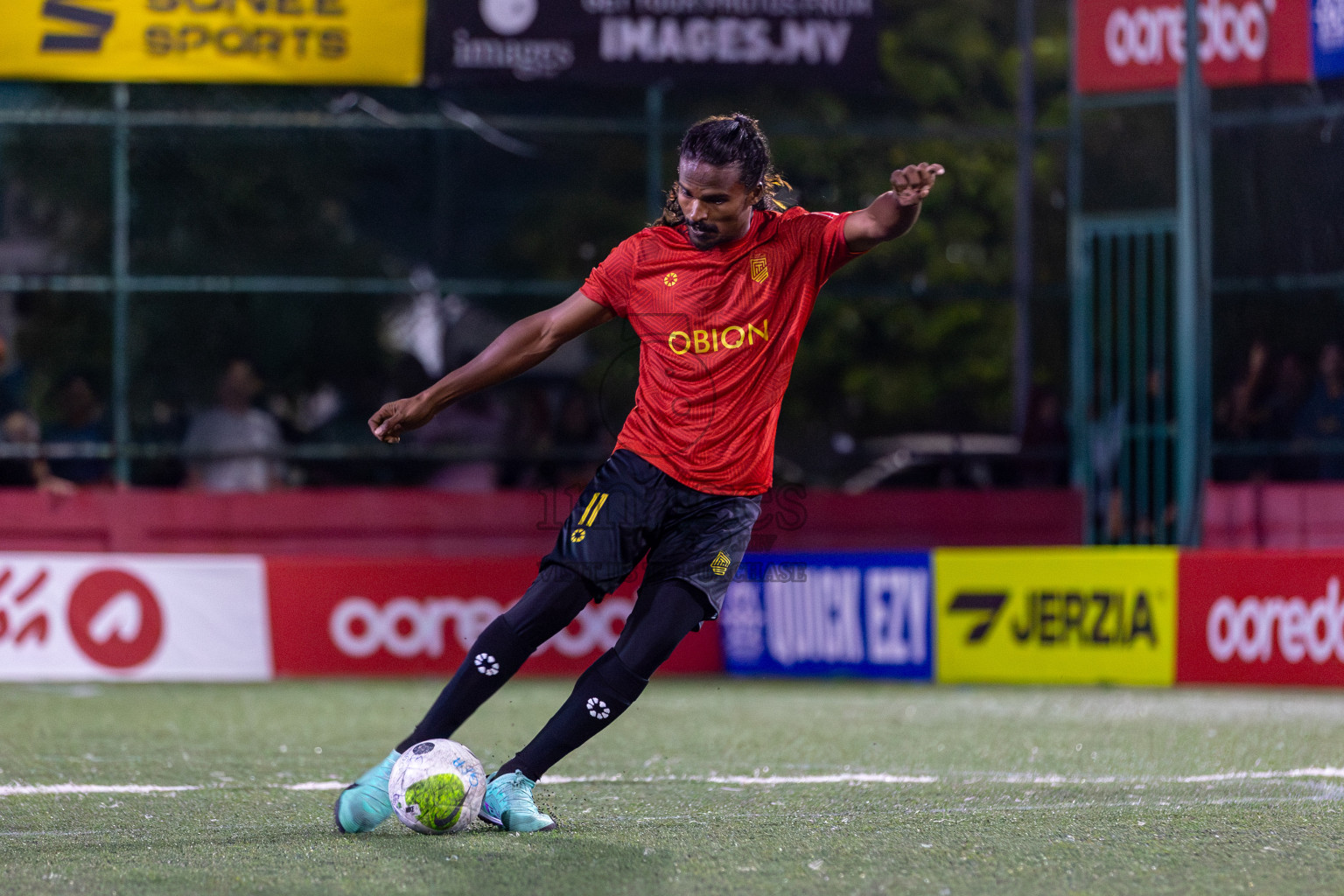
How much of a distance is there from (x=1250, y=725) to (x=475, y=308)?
290 inches

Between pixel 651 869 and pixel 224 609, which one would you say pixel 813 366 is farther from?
pixel 651 869

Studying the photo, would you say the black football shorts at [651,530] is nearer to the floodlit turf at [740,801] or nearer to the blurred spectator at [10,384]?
the floodlit turf at [740,801]

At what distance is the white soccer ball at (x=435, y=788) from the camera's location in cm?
467

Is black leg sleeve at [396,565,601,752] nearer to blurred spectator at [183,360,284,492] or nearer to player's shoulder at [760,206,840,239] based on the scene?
player's shoulder at [760,206,840,239]

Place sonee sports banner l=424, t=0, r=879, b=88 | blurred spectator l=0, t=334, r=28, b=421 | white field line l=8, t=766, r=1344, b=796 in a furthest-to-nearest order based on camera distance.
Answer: sonee sports banner l=424, t=0, r=879, b=88 → blurred spectator l=0, t=334, r=28, b=421 → white field line l=8, t=766, r=1344, b=796

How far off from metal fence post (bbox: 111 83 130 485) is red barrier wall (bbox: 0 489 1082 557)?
851mm

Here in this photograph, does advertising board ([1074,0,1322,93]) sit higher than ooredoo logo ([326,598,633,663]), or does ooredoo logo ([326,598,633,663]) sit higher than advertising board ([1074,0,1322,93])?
advertising board ([1074,0,1322,93])

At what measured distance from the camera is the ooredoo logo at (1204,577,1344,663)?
396 inches

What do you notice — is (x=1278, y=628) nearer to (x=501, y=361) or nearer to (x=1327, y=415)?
(x=1327, y=415)

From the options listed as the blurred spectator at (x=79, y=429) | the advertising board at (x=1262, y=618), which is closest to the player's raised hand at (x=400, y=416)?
the advertising board at (x=1262, y=618)

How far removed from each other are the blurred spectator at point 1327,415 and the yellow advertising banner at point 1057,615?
1.88 m

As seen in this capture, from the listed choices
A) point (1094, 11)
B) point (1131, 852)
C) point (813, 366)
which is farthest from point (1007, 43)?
point (1131, 852)

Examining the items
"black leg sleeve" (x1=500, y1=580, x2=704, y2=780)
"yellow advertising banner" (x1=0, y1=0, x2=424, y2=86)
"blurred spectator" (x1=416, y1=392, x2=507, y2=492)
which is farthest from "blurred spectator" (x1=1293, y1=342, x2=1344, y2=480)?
"black leg sleeve" (x1=500, y1=580, x2=704, y2=780)

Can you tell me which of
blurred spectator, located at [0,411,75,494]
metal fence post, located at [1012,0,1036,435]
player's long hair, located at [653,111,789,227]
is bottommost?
blurred spectator, located at [0,411,75,494]
